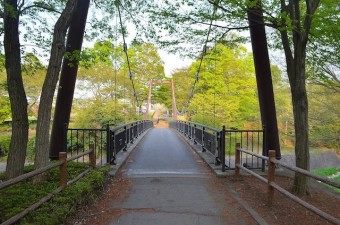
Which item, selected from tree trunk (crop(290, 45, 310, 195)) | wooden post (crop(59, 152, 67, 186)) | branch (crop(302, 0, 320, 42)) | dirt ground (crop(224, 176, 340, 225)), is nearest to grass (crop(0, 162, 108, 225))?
wooden post (crop(59, 152, 67, 186))

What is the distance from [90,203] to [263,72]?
5074mm

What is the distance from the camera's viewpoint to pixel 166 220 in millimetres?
4309

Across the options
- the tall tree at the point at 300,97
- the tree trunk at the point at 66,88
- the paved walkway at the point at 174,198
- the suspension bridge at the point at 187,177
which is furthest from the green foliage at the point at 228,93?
the tall tree at the point at 300,97

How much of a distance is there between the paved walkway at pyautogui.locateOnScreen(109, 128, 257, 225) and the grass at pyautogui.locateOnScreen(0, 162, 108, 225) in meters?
0.57

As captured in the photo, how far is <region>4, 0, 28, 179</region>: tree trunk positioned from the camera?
5512 millimetres

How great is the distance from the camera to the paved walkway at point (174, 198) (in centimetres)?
438

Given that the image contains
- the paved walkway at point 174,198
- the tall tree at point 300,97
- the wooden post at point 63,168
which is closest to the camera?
the paved walkway at point 174,198

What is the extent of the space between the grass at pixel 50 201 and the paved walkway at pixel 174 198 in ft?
1.87

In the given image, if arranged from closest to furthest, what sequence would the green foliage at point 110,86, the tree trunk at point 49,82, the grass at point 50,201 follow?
the grass at point 50,201, the tree trunk at point 49,82, the green foliage at point 110,86

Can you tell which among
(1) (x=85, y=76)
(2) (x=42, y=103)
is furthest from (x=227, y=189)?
(1) (x=85, y=76)

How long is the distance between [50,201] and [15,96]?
2.38 m

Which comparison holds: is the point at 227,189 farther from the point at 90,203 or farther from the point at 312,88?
the point at 312,88

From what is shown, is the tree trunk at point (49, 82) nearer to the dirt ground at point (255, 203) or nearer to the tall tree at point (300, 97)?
the dirt ground at point (255, 203)

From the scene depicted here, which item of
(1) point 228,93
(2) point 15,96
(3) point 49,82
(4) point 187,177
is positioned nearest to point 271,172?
(4) point 187,177
